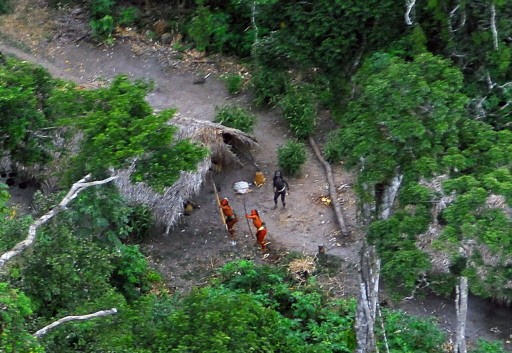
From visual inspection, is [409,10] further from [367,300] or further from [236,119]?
[236,119]

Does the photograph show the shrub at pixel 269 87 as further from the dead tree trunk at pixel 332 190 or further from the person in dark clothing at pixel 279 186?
the person in dark clothing at pixel 279 186

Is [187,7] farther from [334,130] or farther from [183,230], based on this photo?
[183,230]

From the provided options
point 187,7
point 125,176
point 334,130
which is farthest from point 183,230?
point 187,7

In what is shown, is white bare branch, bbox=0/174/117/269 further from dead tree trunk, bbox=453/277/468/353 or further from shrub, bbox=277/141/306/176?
shrub, bbox=277/141/306/176

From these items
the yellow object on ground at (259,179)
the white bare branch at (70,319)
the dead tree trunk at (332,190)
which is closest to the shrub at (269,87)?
the dead tree trunk at (332,190)

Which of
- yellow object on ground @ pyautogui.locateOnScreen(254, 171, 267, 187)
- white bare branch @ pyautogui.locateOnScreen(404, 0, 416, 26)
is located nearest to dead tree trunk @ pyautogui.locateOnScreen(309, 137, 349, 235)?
yellow object on ground @ pyautogui.locateOnScreen(254, 171, 267, 187)

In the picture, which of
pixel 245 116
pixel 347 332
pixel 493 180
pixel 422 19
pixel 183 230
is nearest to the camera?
pixel 493 180
